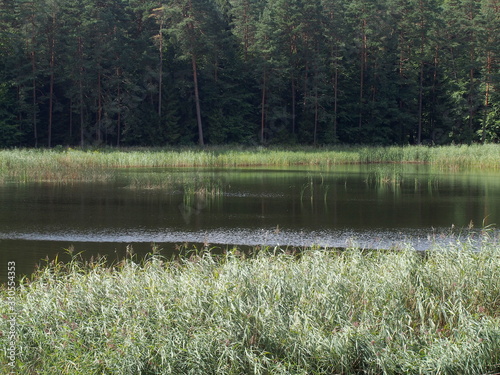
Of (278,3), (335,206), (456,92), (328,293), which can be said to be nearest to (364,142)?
(456,92)

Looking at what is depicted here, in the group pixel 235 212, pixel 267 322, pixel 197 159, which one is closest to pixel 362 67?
pixel 197 159

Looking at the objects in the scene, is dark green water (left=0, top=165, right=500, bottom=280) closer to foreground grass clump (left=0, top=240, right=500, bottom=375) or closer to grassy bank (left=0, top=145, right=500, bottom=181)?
grassy bank (left=0, top=145, right=500, bottom=181)

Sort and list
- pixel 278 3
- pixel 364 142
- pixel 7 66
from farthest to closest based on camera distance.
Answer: pixel 364 142
pixel 278 3
pixel 7 66

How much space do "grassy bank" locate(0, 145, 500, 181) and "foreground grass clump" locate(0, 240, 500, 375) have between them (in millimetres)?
20024

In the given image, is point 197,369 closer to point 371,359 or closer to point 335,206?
point 371,359

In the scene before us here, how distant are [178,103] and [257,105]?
25.4 ft

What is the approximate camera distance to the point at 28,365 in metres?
5.37

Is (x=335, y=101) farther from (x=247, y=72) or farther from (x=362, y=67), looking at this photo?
(x=247, y=72)

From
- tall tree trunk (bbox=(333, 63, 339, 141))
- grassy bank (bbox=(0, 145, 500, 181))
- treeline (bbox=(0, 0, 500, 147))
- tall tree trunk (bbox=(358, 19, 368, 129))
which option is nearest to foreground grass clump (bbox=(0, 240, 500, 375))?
grassy bank (bbox=(0, 145, 500, 181))

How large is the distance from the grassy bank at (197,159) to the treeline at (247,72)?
10.5 m

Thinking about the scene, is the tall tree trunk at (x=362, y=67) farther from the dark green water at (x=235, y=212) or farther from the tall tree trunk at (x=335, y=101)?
the dark green water at (x=235, y=212)

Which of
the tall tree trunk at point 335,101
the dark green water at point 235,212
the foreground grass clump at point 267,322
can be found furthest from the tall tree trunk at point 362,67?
the foreground grass clump at point 267,322

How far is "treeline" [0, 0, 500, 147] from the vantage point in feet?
149

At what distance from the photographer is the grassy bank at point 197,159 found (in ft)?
84.6
